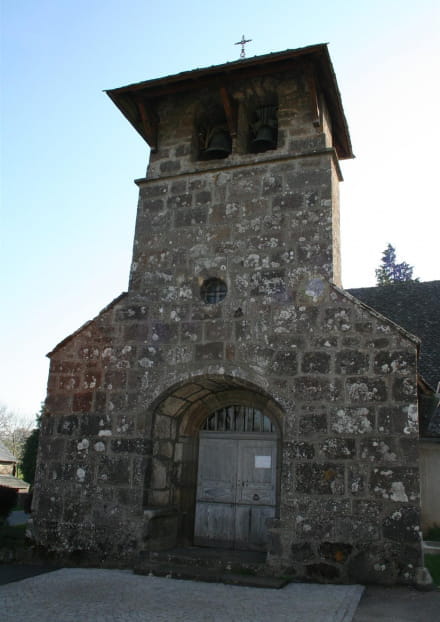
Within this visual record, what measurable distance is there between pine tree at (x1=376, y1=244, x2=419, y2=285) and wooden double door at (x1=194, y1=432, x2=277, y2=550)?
22317 millimetres

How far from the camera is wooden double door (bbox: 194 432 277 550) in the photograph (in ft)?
25.1

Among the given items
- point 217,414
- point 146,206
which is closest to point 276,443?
point 217,414

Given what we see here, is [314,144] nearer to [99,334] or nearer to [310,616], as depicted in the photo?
[99,334]

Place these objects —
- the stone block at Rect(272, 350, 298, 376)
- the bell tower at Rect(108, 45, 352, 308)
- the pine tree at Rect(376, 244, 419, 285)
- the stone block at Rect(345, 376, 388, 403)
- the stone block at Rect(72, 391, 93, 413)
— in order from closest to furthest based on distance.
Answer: the stone block at Rect(345, 376, 388, 403)
the stone block at Rect(272, 350, 298, 376)
the bell tower at Rect(108, 45, 352, 308)
the stone block at Rect(72, 391, 93, 413)
the pine tree at Rect(376, 244, 419, 285)

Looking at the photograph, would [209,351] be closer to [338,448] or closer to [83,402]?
[83,402]

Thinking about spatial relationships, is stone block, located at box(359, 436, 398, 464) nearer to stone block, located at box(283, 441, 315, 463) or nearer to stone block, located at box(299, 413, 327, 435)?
stone block, located at box(299, 413, 327, 435)

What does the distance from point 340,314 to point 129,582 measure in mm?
4004

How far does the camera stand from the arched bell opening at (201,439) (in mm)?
7461

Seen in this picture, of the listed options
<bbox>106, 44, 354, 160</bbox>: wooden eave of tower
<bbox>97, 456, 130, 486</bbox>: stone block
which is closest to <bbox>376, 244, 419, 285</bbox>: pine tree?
<bbox>106, 44, 354, 160</bbox>: wooden eave of tower

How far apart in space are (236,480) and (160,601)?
9.10 feet

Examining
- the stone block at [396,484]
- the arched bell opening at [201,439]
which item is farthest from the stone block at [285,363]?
the stone block at [396,484]

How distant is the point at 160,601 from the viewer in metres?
5.25

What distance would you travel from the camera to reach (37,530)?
24.2 ft

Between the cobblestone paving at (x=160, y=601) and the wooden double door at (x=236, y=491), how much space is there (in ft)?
5.53
